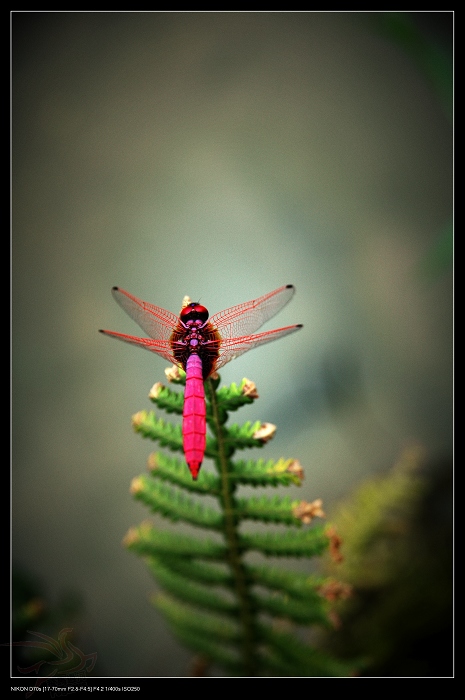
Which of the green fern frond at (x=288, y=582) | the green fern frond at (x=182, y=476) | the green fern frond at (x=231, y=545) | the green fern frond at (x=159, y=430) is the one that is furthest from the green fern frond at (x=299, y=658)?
the green fern frond at (x=159, y=430)

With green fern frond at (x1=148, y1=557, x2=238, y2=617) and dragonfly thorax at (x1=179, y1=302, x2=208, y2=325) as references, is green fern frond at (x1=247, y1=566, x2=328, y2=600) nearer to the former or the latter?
green fern frond at (x1=148, y1=557, x2=238, y2=617)

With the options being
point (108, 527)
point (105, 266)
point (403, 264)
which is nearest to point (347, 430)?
point (403, 264)

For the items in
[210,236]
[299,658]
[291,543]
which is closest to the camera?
[291,543]

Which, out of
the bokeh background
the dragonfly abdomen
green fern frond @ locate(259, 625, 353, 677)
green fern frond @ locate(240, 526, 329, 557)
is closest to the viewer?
the dragonfly abdomen

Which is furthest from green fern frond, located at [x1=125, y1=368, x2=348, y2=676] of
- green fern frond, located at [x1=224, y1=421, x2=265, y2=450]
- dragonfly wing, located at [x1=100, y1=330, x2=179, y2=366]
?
dragonfly wing, located at [x1=100, y1=330, x2=179, y2=366]

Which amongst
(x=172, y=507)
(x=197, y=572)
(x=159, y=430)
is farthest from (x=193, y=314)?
(x=197, y=572)

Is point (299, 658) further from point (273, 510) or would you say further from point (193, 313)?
point (193, 313)
